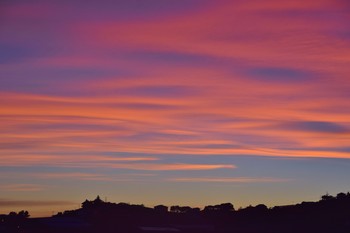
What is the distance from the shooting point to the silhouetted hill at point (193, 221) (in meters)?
99.9

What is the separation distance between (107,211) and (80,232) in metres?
9.13

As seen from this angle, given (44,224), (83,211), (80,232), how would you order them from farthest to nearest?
(83,211), (44,224), (80,232)

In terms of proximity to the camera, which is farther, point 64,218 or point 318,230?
point 64,218

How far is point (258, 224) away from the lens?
106250mm

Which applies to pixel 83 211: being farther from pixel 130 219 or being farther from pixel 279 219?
pixel 279 219

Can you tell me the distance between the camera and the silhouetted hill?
99.9 m

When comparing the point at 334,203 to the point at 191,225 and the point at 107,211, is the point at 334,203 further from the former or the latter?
the point at 107,211

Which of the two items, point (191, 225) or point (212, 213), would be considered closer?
point (191, 225)

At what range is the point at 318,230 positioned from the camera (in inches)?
3885

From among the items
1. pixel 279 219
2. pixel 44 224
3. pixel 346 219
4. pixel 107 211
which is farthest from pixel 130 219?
pixel 346 219

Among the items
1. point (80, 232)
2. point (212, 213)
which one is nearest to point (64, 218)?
point (80, 232)

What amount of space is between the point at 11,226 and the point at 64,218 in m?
7.04

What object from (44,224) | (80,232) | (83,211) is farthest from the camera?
(83,211)

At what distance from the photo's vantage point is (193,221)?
111 metres
